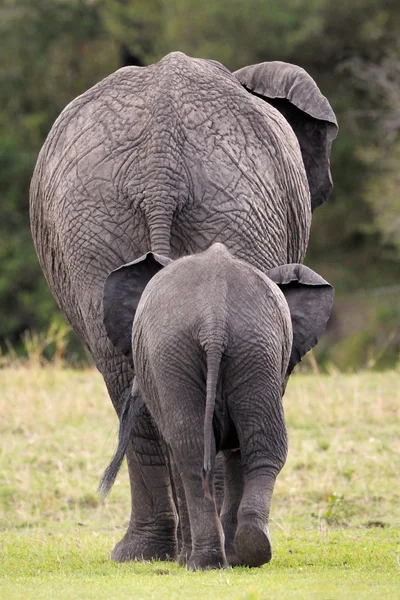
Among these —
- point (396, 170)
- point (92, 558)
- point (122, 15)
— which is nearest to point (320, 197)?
point (92, 558)

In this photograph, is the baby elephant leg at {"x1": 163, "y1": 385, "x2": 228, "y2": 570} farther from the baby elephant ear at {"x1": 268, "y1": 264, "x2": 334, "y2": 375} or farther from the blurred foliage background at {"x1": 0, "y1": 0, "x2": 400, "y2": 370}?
the blurred foliage background at {"x1": 0, "y1": 0, "x2": 400, "y2": 370}

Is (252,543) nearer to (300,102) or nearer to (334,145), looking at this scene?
(300,102)

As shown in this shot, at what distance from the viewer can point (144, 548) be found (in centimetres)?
633

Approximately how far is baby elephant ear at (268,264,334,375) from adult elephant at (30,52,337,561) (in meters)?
0.27

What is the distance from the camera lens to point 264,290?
5.22 m

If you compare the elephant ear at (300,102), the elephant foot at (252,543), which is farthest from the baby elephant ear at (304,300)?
the elephant ear at (300,102)

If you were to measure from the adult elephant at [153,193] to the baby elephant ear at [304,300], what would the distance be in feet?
0.89

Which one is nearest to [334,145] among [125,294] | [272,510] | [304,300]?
[272,510]

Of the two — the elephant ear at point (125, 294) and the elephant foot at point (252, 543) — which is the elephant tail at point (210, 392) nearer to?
the elephant foot at point (252, 543)

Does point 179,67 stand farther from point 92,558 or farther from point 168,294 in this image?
point 92,558

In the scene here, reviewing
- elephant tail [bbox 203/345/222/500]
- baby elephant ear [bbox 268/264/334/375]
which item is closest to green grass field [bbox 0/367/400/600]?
elephant tail [bbox 203/345/222/500]

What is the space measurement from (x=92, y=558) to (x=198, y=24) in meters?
19.8

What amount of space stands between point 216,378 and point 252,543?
67 centimetres

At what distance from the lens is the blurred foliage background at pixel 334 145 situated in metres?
24.1
